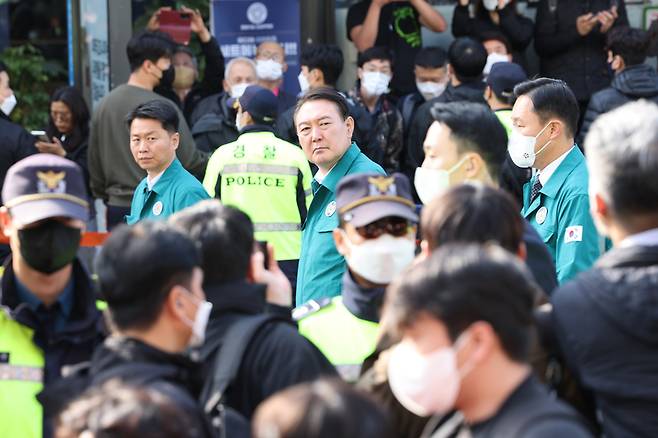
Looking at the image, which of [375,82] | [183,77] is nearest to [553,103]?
[375,82]

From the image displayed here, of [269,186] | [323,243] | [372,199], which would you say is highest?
[372,199]

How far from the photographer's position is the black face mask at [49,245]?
11.5 feet

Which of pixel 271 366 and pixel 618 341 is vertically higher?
pixel 618 341

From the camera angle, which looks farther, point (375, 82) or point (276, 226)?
point (375, 82)

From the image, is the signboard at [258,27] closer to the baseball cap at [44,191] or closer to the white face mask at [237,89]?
the white face mask at [237,89]

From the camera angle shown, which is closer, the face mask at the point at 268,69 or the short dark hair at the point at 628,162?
the short dark hair at the point at 628,162

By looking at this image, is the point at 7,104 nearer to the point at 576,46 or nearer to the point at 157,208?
the point at 157,208

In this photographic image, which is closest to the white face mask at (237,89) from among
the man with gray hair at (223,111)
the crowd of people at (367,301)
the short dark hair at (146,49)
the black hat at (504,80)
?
the man with gray hair at (223,111)

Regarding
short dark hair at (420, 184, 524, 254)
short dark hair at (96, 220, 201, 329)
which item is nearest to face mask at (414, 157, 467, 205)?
short dark hair at (420, 184, 524, 254)

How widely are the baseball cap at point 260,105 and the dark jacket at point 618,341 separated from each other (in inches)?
170

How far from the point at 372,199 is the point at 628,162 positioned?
107 centimetres

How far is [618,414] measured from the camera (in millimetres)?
2889

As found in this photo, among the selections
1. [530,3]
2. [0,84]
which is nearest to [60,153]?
[0,84]

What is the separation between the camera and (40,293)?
139 inches
